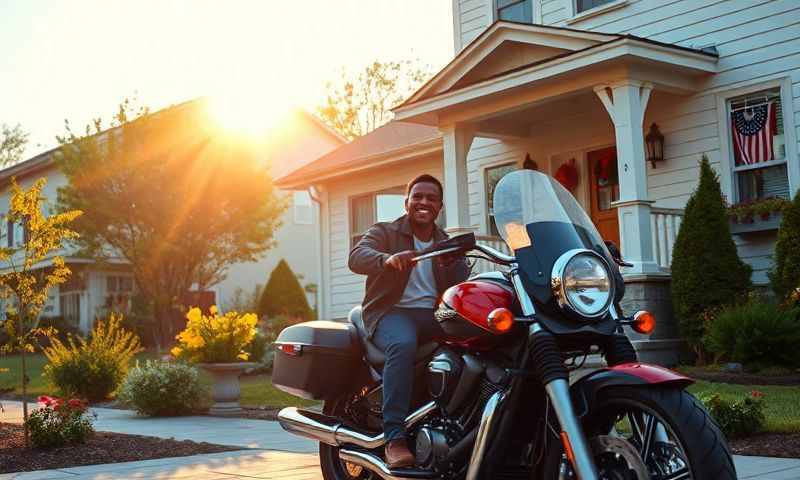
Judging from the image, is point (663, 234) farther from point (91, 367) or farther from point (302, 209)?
point (302, 209)

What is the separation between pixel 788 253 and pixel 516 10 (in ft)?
24.5

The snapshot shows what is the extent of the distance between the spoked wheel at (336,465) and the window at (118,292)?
25694mm

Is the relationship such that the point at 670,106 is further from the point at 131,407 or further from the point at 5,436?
the point at 5,436

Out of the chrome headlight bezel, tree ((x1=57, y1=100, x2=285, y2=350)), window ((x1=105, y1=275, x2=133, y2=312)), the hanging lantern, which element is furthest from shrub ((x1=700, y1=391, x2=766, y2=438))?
window ((x1=105, y1=275, x2=133, y2=312))

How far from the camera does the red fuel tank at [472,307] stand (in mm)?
4176

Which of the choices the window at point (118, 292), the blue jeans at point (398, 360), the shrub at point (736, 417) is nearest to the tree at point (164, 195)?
the window at point (118, 292)

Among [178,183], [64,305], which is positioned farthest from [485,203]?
[64,305]

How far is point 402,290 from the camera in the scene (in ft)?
16.2

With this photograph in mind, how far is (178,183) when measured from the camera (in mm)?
26000

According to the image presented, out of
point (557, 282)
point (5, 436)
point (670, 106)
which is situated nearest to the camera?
point (557, 282)

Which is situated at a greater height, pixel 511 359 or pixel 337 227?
pixel 337 227

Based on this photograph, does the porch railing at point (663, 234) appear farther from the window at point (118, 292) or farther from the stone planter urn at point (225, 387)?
the window at point (118, 292)

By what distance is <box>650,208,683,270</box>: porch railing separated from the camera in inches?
506

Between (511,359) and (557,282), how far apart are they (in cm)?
49
